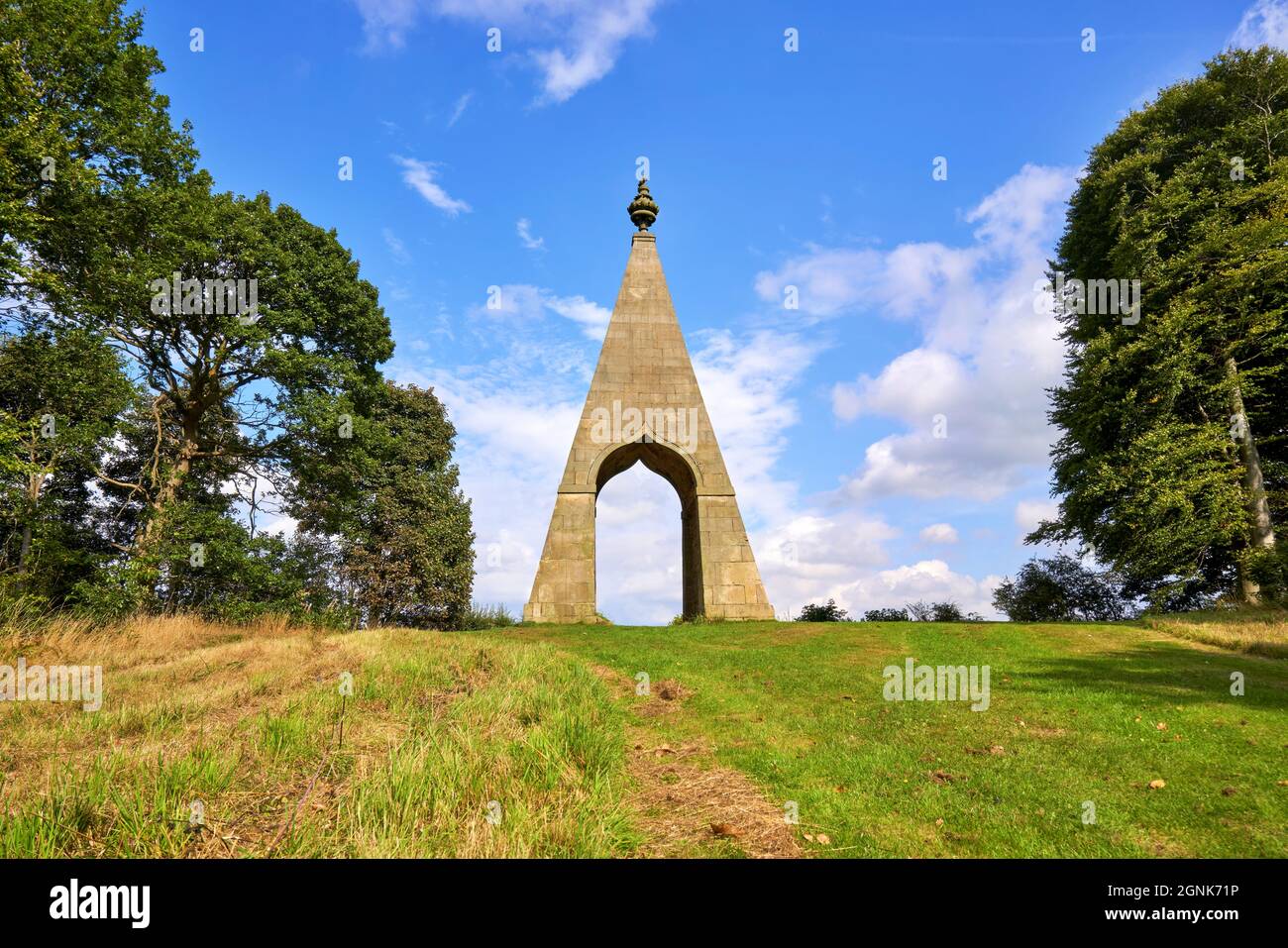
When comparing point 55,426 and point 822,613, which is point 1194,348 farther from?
point 55,426

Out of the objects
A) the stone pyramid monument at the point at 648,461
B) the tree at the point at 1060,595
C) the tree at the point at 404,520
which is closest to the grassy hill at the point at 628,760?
the stone pyramid monument at the point at 648,461

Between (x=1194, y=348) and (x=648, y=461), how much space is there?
20232 mm

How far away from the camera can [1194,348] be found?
20.8m

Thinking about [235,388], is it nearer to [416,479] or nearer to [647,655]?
[416,479]

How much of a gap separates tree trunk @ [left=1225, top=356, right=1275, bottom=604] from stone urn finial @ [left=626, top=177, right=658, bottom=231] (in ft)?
73.1

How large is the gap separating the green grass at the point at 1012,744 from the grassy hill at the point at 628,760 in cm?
4

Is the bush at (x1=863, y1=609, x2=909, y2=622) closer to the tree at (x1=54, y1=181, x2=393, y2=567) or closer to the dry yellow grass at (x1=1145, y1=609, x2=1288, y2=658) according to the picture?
the dry yellow grass at (x1=1145, y1=609, x2=1288, y2=658)

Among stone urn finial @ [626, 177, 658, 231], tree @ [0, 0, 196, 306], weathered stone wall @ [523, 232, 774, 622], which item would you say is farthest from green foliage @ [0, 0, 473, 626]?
stone urn finial @ [626, 177, 658, 231]

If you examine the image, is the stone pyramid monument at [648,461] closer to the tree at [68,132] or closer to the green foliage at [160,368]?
the green foliage at [160,368]

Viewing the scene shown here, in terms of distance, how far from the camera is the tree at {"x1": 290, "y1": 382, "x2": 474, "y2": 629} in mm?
25344

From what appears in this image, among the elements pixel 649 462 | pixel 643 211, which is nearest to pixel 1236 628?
pixel 649 462

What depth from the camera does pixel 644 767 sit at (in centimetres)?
654
